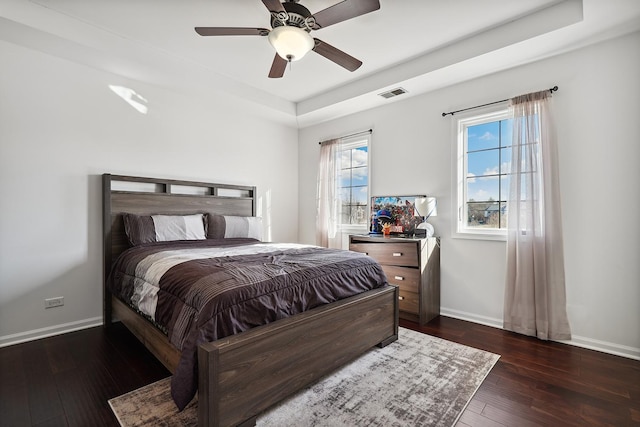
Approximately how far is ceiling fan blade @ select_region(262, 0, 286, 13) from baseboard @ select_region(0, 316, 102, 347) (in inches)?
128

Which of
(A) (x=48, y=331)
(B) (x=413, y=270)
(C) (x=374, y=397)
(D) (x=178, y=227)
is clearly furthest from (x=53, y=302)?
(B) (x=413, y=270)

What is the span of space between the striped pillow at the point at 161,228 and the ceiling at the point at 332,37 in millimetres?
1522

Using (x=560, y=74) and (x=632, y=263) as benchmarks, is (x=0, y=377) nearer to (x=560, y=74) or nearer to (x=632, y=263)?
(x=632, y=263)

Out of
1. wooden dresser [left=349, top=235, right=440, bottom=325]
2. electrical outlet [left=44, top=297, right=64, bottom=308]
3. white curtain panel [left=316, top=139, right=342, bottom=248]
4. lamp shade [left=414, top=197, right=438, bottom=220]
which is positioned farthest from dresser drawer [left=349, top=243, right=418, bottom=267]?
electrical outlet [left=44, top=297, right=64, bottom=308]

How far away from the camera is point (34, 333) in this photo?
9.05 feet

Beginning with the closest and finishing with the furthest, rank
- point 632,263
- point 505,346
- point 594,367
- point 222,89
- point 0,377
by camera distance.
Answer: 1. point 0,377
2. point 594,367
3. point 632,263
4. point 505,346
5. point 222,89

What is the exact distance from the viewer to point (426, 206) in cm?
349

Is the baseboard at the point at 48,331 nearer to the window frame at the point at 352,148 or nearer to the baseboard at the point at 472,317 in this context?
the window frame at the point at 352,148

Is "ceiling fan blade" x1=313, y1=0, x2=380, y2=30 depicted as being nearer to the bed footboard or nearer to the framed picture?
the bed footboard

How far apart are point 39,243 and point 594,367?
466 centimetres

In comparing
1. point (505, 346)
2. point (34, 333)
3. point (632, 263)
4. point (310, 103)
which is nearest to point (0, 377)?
→ point (34, 333)

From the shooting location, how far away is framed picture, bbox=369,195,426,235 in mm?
3725

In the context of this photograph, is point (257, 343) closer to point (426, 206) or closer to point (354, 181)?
point (426, 206)

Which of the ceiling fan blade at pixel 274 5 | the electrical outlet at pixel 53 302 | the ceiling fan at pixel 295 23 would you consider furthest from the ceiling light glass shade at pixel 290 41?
the electrical outlet at pixel 53 302
